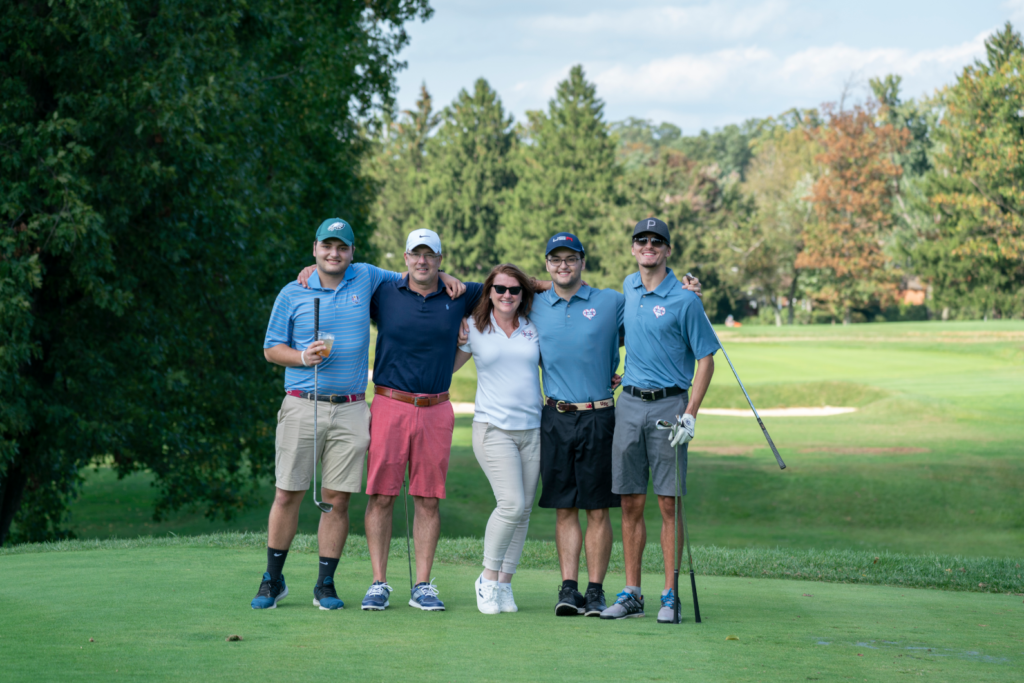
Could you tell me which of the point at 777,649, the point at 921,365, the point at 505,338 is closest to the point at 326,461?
the point at 505,338

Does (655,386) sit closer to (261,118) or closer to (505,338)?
(505,338)

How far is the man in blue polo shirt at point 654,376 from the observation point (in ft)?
19.2

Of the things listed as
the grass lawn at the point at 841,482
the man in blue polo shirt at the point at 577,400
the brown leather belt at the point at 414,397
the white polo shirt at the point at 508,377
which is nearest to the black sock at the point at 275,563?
the brown leather belt at the point at 414,397

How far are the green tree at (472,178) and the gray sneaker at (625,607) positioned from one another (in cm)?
6003

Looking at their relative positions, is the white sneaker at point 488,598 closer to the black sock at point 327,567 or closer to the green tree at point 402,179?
the black sock at point 327,567

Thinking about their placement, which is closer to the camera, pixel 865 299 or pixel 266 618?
pixel 266 618

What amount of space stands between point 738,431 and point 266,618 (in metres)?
18.5

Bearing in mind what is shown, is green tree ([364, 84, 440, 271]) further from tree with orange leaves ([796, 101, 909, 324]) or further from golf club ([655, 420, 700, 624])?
golf club ([655, 420, 700, 624])

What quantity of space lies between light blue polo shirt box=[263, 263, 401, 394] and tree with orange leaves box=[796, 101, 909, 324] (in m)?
54.1

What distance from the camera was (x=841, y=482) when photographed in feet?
53.0

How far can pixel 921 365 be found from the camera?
34812 mm

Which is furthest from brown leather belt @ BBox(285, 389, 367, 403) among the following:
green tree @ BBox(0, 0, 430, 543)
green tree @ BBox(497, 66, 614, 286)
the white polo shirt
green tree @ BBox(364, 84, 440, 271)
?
green tree @ BBox(364, 84, 440, 271)

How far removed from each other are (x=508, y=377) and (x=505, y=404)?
0.51 feet

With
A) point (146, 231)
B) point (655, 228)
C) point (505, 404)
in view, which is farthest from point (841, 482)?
point (505, 404)
